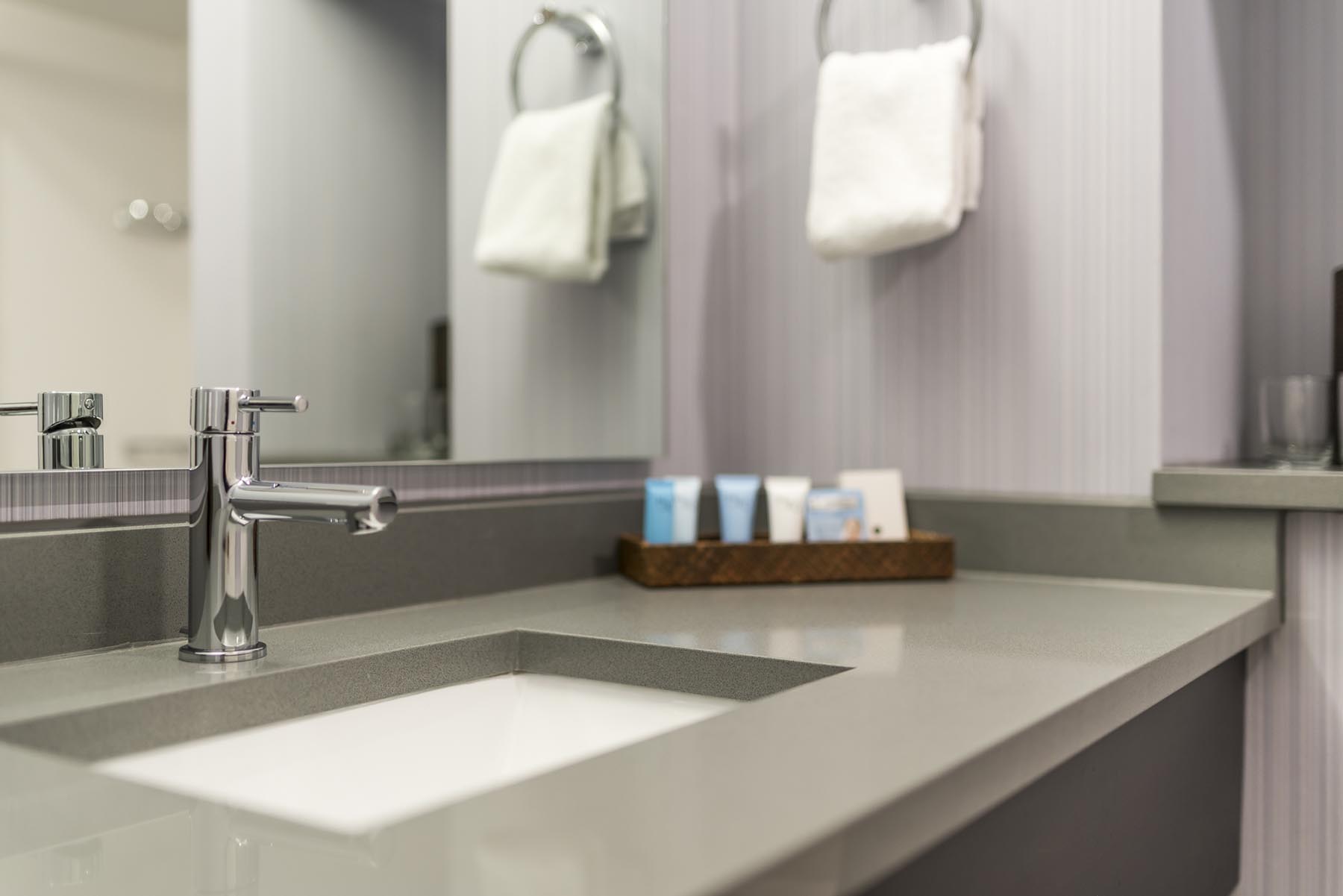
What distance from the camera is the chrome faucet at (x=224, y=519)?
0.79 metres

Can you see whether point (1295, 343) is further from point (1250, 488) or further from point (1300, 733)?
point (1300, 733)

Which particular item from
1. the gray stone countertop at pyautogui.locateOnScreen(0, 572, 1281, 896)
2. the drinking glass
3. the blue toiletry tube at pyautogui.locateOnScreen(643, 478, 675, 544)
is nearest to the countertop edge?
the gray stone countertop at pyautogui.locateOnScreen(0, 572, 1281, 896)

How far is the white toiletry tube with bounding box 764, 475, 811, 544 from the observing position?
4.16 ft

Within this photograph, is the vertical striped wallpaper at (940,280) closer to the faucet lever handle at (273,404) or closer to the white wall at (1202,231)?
the white wall at (1202,231)

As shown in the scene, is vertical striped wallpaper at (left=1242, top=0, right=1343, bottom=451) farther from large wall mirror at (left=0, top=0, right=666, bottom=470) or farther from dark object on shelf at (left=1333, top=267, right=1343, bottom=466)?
large wall mirror at (left=0, top=0, right=666, bottom=470)

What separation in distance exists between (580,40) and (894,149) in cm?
37

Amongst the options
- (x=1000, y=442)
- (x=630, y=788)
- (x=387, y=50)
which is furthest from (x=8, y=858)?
(x=1000, y=442)

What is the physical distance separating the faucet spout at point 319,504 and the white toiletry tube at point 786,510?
1.93ft

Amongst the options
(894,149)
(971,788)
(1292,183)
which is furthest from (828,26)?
(971,788)

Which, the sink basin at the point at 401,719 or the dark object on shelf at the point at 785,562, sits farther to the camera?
the dark object on shelf at the point at 785,562

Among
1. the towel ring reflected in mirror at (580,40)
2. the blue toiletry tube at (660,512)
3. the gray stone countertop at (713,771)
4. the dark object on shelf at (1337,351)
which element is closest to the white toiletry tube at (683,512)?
the blue toiletry tube at (660,512)

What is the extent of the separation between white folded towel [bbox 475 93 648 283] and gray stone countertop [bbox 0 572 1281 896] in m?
0.41

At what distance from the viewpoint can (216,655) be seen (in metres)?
0.79

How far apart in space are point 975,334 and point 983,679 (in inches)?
26.2
